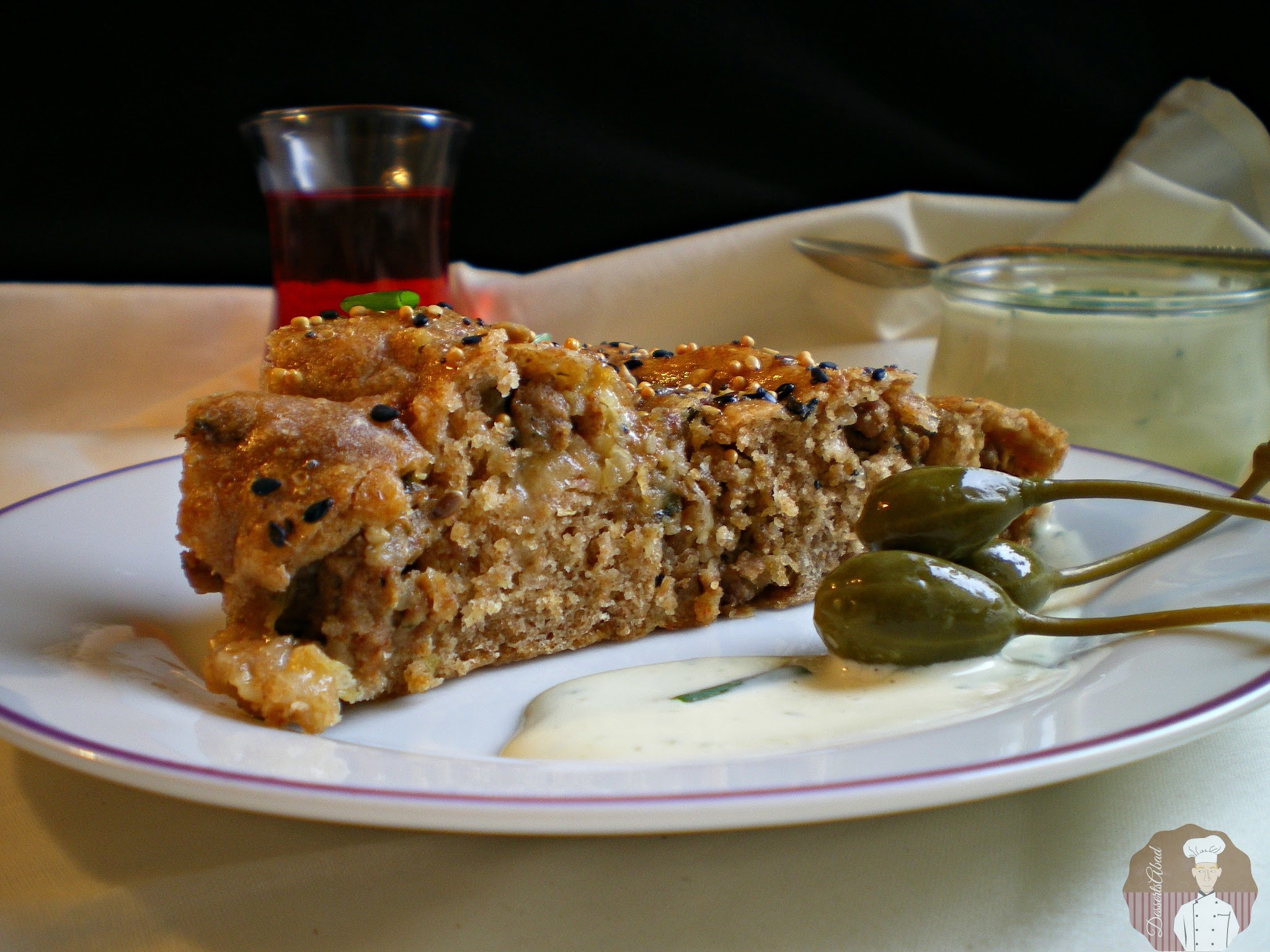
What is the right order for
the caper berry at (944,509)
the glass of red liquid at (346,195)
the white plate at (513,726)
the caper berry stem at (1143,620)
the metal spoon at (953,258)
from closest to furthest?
1. the white plate at (513,726)
2. the caper berry stem at (1143,620)
3. the caper berry at (944,509)
4. the metal spoon at (953,258)
5. the glass of red liquid at (346,195)

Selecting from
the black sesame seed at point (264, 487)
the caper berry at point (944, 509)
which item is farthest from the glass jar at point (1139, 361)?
the black sesame seed at point (264, 487)

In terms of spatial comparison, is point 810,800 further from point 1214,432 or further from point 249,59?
point 249,59

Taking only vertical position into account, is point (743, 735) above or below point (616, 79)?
below

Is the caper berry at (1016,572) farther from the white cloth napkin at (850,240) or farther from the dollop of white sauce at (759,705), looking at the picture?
the white cloth napkin at (850,240)

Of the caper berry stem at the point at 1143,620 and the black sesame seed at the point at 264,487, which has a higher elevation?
the black sesame seed at the point at 264,487

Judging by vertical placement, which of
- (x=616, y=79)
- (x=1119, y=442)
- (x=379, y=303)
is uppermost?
(x=616, y=79)

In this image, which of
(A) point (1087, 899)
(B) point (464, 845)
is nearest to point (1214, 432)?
(A) point (1087, 899)

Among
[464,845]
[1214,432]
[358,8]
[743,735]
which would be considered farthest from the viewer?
[358,8]

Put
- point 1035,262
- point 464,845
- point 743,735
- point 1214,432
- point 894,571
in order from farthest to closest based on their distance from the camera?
point 1035,262 → point 1214,432 → point 894,571 → point 743,735 → point 464,845

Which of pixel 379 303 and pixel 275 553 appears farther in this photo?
pixel 379 303
